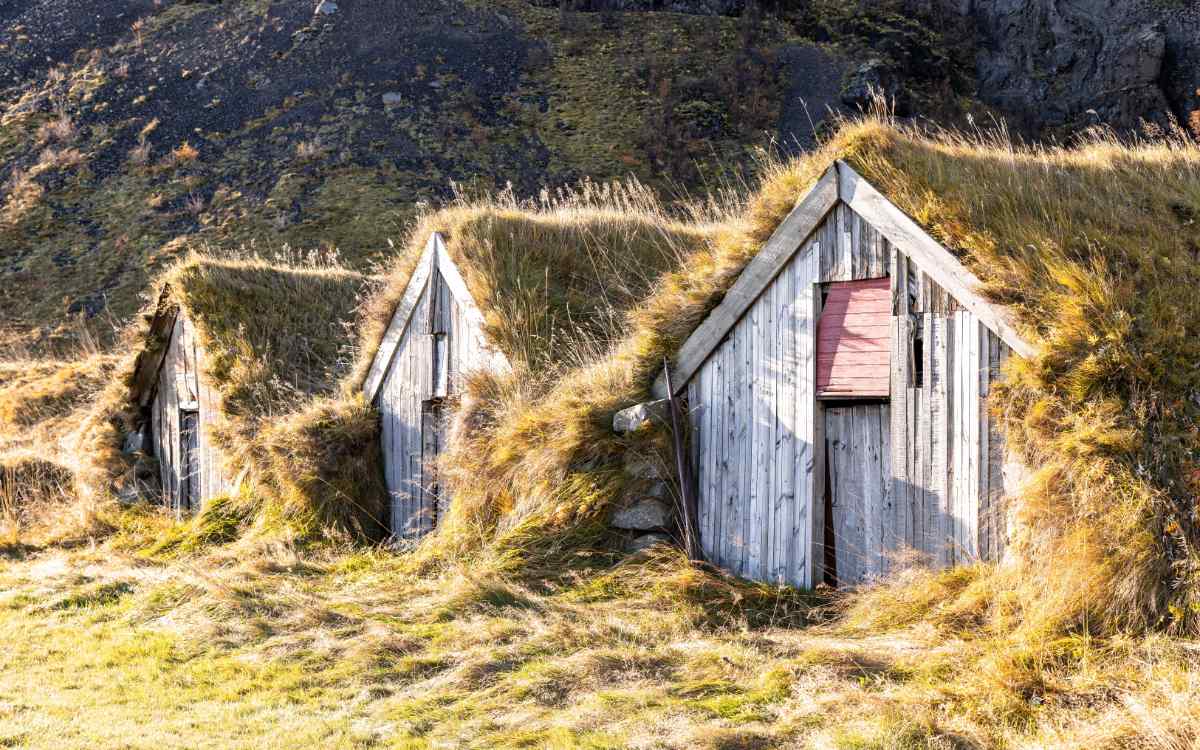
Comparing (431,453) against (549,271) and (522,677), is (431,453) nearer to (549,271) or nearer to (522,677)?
(549,271)

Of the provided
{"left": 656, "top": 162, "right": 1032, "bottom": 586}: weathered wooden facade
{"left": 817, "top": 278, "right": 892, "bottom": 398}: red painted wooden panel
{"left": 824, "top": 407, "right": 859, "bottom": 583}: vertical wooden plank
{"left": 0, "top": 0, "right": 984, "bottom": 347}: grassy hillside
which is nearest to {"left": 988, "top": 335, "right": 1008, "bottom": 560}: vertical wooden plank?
{"left": 656, "top": 162, "right": 1032, "bottom": 586}: weathered wooden facade

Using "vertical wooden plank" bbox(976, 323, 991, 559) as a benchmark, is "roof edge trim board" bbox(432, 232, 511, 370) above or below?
above

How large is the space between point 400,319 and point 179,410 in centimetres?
444

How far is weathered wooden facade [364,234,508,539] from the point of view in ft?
35.4

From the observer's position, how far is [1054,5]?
117 ft

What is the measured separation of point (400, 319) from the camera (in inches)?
457

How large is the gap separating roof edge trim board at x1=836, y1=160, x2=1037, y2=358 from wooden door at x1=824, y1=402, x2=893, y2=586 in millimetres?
1028

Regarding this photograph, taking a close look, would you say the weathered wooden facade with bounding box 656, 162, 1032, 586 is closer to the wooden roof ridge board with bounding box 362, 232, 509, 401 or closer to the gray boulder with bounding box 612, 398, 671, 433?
the gray boulder with bounding box 612, 398, 671, 433

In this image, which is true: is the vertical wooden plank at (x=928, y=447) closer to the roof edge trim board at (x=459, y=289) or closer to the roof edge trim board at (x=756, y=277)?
the roof edge trim board at (x=756, y=277)

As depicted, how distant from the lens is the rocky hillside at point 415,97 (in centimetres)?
2956

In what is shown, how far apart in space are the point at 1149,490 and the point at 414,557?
608 cm

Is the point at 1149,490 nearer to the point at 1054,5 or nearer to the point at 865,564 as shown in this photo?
the point at 865,564

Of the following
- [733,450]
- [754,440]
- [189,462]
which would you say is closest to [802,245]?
[754,440]

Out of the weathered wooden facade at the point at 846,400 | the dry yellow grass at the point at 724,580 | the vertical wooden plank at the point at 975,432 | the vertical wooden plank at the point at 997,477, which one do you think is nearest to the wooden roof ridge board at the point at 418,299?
the dry yellow grass at the point at 724,580
